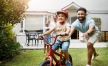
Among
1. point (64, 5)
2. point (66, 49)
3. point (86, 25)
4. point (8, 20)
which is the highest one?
point (64, 5)

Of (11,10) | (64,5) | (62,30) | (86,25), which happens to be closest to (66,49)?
(62,30)

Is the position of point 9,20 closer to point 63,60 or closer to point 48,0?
point 63,60

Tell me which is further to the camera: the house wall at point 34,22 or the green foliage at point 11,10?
the house wall at point 34,22

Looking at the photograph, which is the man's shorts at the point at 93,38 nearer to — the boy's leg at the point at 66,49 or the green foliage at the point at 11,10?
the boy's leg at the point at 66,49

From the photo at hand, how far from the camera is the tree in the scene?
37.1 feet

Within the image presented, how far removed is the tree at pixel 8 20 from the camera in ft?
37.1

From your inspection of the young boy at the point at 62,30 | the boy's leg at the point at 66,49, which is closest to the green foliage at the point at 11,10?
the young boy at the point at 62,30

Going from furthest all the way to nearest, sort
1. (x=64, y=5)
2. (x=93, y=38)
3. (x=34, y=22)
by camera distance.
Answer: (x=64, y=5) < (x=34, y=22) < (x=93, y=38)

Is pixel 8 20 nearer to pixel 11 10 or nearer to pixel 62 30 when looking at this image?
pixel 11 10

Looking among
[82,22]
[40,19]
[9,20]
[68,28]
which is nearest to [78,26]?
[82,22]

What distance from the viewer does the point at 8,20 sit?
39.8 feet

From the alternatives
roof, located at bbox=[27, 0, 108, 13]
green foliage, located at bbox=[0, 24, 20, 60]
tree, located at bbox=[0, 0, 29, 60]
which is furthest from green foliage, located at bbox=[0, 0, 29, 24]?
roof, located at bbox=[27, 0, 108, 13]

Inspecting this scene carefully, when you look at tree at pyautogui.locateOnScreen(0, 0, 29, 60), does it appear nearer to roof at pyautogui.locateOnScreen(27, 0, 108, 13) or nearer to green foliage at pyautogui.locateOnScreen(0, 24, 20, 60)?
green foliage at pyautogui.locateOnScreen(0, 24, 20, 60)

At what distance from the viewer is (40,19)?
1140 inches
